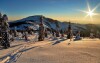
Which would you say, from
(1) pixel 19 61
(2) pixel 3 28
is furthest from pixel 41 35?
(1) pixel 19 61

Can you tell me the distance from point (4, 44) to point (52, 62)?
14833mm

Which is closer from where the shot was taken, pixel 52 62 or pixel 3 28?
pixel 52 62

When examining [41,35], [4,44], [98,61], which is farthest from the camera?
[41,35]

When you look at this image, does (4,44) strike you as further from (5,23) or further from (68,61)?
(68,61)

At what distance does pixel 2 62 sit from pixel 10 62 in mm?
606

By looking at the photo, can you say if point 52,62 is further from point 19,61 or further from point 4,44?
point 4,44

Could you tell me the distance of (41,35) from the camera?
4094cm

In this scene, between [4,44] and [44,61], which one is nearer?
[44,61]

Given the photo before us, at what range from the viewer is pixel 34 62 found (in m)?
12.1

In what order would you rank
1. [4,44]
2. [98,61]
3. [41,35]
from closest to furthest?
[98,61]
[4,44]
[41,35]

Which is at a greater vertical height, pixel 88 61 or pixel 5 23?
pixel 5 23

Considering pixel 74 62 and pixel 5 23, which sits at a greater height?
pixel 5 23

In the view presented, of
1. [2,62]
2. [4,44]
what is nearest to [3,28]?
[4,44]

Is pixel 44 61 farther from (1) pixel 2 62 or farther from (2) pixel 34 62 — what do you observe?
(1) pixel 2 62
